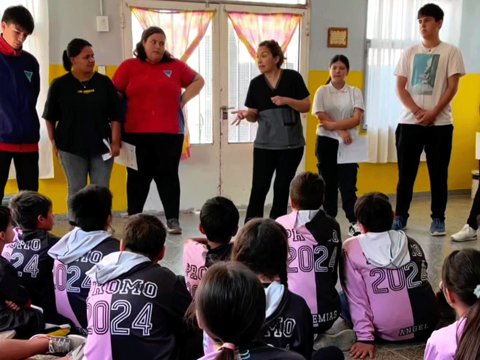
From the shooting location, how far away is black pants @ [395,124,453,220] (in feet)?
13.1

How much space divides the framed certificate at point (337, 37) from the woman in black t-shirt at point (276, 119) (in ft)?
5.28

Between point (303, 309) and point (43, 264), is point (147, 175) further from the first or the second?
point (303, 309)

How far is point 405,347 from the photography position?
2.37 metres

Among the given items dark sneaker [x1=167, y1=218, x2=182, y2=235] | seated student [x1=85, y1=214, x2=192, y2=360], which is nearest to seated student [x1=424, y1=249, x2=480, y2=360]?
seated student [x1=85, y1=214, x2=192, y2=360]

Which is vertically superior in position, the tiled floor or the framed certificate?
the framed certificate

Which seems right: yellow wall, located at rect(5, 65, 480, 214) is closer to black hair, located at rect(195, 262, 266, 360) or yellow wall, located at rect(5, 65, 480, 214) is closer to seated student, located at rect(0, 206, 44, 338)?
seated student, located at rect(0, 206, 44, 338)

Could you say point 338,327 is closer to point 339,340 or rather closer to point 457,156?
point 339,340

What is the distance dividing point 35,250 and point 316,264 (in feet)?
3.88

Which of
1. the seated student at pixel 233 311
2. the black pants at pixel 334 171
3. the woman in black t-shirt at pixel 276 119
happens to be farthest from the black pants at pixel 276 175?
the seated student at pixel 233 311

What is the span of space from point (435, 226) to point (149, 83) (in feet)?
7.87

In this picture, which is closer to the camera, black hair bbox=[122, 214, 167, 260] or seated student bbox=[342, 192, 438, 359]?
black hair bbox=[122, 214, 167, 260]

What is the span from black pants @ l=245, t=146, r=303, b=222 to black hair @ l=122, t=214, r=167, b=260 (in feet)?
6.54

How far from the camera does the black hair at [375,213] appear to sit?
Answer: 229cm

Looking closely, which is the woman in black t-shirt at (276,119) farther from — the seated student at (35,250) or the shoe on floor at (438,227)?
the seated student at (35,250)
